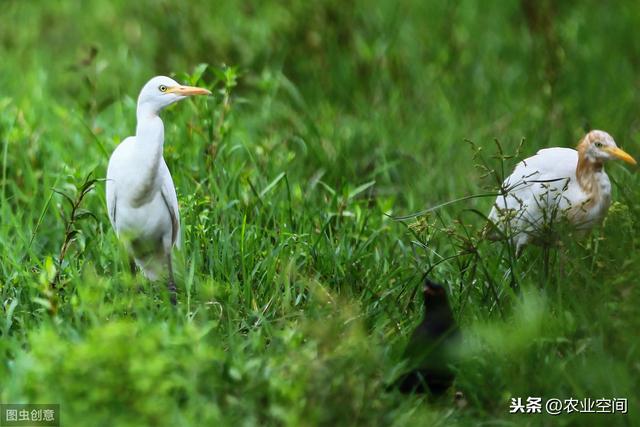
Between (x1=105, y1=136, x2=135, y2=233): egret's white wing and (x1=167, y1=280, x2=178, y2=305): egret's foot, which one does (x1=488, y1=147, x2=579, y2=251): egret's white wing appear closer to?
(x1=167, y1=280, x2=178, y2=305): egret's foot

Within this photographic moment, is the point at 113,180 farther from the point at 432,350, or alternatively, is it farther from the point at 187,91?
the point at 432,350

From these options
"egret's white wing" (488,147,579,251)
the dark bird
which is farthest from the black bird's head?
"egret's white wing" (488,147,579,251)

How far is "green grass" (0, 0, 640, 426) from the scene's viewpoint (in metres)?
3.12

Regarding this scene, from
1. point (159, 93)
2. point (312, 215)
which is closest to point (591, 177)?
point (312, 215)

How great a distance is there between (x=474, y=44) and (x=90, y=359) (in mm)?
Answer: 4900

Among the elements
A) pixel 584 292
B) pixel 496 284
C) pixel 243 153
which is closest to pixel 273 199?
pixel 243 153

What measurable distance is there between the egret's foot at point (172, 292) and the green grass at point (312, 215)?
0.05 metres

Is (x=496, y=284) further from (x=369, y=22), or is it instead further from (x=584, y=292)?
(x=369, y=22)

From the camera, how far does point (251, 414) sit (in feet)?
10.1

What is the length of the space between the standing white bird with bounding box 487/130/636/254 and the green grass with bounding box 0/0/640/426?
13cm

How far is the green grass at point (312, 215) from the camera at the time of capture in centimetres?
312

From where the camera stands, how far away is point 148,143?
3832 millimetres

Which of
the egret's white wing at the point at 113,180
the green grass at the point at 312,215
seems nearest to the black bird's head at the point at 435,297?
the green grass at the point at 312,215

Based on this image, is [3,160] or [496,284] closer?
[496,284]
